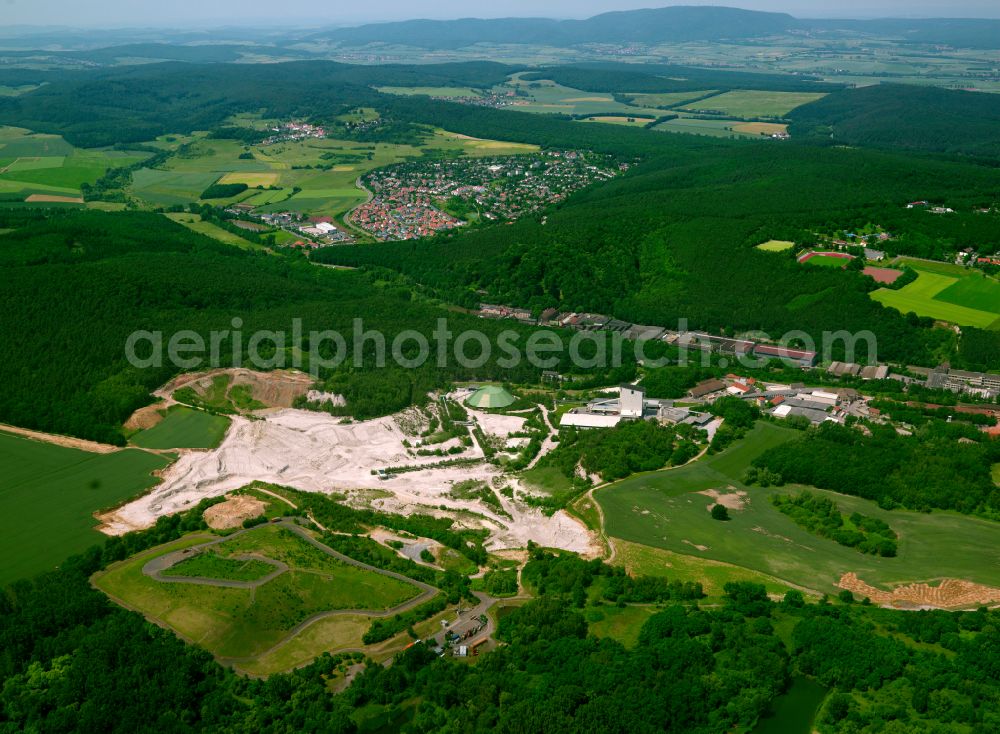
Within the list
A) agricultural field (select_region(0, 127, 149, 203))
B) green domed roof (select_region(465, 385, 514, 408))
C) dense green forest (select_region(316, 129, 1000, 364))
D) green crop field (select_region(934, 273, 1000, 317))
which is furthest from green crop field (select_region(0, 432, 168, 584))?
agricultural field (select_region(0, 127, 149, 203))

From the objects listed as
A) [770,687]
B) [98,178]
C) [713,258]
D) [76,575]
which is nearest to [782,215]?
[713,258]

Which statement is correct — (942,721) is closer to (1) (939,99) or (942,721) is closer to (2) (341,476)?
(2) (341,476)

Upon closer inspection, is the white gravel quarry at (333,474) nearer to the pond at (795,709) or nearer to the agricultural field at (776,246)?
the pond at (795,709)

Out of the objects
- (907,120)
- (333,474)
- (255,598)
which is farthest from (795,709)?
(907,120)

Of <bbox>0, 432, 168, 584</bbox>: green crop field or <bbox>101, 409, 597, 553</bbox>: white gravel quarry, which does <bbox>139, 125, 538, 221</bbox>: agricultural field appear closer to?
<bbox>101, 409, 597, 553</bbox>: white gravel quarry

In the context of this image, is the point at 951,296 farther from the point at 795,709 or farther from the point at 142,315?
the point at 142,315

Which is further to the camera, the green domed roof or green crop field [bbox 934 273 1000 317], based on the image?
green crop field [bbox 934 273 1000 317]
